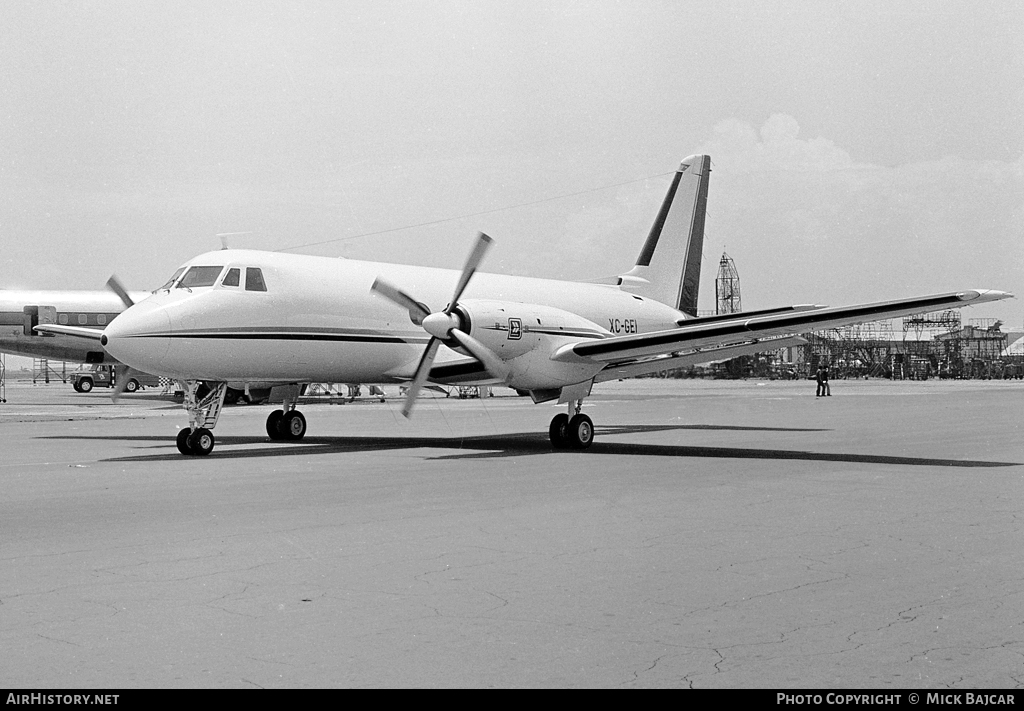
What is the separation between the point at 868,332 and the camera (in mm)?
114938

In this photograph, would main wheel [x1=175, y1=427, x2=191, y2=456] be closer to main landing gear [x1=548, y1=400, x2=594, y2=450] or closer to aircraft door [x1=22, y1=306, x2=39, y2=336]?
main landing gear [x1=548, y1=400, x2=594, y2=450]

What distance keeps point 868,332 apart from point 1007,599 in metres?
115

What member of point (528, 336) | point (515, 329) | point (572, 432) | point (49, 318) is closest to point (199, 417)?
point (515, 329)

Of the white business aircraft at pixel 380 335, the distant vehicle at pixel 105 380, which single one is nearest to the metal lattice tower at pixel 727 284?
the distant vehicle at pixel 105 380

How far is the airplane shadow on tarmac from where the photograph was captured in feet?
54.9

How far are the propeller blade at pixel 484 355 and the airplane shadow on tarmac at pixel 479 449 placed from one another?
4.69 feet

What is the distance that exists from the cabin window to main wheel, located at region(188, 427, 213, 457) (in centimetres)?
273

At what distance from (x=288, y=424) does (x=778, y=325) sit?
1045 cm

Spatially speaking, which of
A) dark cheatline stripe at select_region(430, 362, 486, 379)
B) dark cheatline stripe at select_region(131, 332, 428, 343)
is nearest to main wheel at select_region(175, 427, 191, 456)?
dark cheatline stripe at select_region(131, 332, 428, 343)

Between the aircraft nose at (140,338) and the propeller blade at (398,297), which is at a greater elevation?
the propeller blade at (398,297)

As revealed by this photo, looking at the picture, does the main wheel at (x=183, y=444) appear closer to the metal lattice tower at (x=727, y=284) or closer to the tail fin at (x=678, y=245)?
the tail fin at (x=678, y=245)

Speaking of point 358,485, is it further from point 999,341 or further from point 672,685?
point 999,341

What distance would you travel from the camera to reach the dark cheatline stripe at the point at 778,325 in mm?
15617

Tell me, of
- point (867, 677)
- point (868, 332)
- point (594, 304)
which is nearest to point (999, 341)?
point (868, 332)
